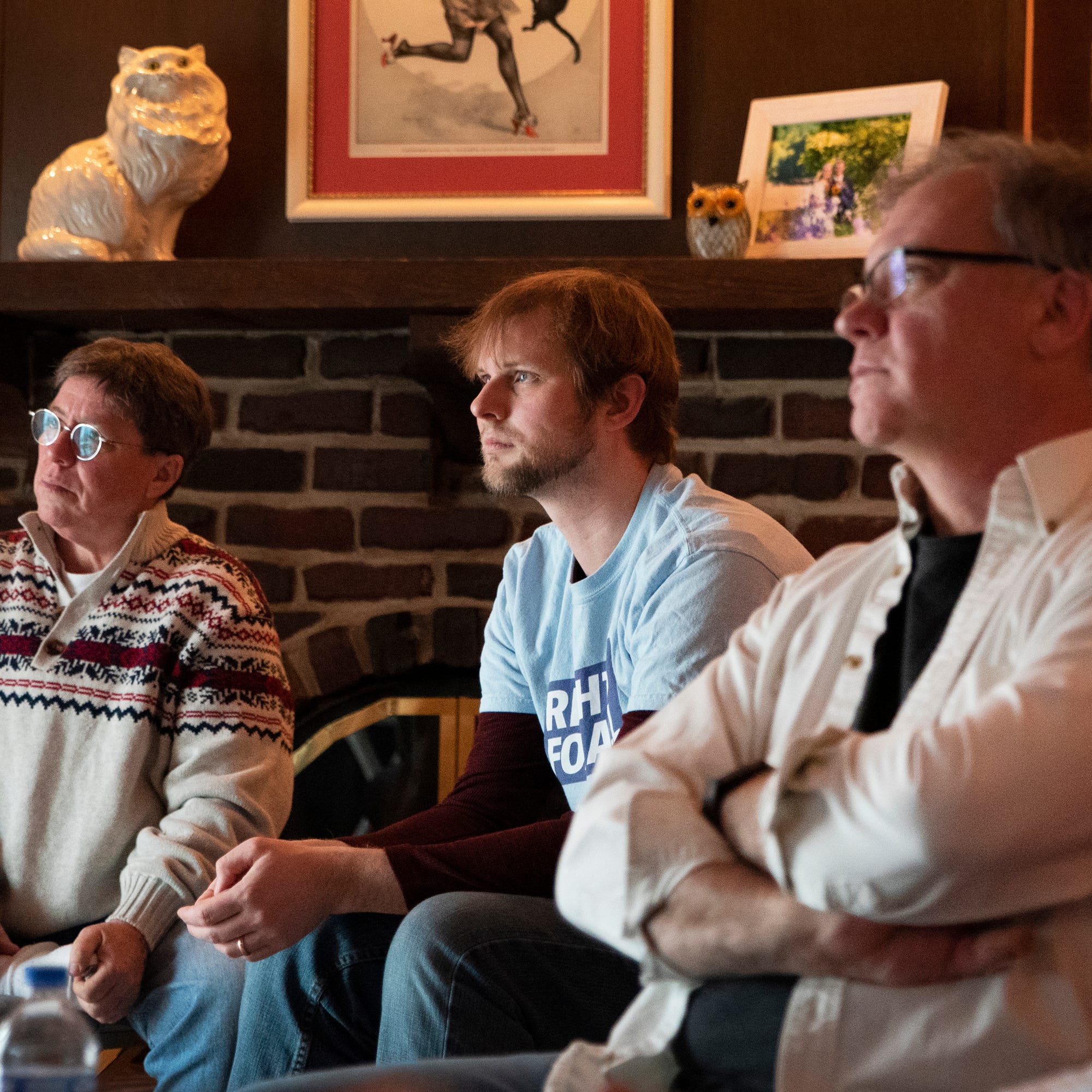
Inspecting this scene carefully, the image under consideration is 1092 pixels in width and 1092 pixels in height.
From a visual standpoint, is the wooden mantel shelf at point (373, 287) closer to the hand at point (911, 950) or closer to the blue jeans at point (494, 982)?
the blue jeans at point (494, 982)

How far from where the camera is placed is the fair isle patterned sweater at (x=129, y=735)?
172cm

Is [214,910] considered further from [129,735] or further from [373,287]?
[373,287]

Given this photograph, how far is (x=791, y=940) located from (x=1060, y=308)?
1.77ft

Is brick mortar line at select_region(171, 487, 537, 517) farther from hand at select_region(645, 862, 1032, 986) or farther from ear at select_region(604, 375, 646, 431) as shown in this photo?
hand at select_region(645, 862, 1032, 986)

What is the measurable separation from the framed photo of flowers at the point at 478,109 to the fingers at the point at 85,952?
1.40 metres

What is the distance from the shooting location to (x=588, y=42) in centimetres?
238

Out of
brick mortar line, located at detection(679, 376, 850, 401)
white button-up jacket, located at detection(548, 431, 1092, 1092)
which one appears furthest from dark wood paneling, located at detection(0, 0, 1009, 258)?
white button-up jacket, located at detection(548, 431, 1092, 1092)

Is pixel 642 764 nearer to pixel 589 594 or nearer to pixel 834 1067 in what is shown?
pixel 834 1067

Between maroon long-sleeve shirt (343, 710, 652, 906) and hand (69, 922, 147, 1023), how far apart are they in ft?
0.99

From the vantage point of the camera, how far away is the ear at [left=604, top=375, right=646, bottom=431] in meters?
1.72

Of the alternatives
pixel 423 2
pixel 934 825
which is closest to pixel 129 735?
pixel 934 825

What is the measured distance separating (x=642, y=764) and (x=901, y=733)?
9.3 inches

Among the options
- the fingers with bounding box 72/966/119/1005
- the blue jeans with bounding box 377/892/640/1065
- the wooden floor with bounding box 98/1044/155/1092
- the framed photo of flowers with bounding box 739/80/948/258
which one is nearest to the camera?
the blue jeans with bounding box 377/892/640/1065

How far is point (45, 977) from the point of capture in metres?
0.97
